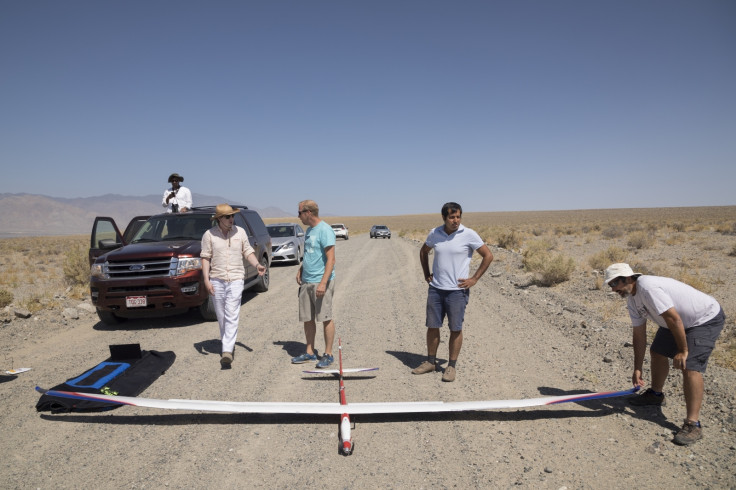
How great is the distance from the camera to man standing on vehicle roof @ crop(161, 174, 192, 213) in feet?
28.8

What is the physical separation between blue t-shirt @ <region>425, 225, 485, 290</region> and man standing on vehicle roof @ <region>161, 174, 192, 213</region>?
6.27m

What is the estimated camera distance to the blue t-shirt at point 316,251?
475 centimetres

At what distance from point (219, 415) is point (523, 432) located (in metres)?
2.71

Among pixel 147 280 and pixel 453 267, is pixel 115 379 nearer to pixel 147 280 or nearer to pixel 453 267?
pixel 147 280

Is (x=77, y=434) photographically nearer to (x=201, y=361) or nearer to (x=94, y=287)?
(x=201, y=361)

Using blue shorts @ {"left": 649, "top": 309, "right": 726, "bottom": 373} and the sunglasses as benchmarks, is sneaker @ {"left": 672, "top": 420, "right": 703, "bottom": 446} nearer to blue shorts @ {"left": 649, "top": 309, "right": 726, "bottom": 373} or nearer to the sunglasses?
blue shorts @ {"left": 649, "top": 309, "right": 726, "bottom": 373}

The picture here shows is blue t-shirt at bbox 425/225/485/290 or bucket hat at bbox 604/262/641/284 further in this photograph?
blue t-shirt at bbox 425/225/485/290

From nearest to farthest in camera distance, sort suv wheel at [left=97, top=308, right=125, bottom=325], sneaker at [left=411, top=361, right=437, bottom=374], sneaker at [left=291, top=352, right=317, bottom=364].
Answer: sneaker at [left=411, top=361, right=437, bottom=374] < sneaker at [left=291, top=352, right=317, bottom=364] < suv wheel at [left=97, top=308, right=125, bottom=325]

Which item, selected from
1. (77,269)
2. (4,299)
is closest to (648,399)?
(4,299)

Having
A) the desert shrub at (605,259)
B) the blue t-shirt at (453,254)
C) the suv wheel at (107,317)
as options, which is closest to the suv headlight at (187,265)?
the suv wheel at (107,317)

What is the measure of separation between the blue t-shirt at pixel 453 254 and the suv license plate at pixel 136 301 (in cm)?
465

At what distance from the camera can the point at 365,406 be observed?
11.8 ft

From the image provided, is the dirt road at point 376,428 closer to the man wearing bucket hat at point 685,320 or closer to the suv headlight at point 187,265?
the man wearing bucket hat at point 685,320

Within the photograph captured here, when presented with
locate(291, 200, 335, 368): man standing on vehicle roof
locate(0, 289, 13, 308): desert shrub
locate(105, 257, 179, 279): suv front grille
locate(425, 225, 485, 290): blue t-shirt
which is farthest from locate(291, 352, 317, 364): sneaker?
locate(0, 289, 13, 308): desert shrub
